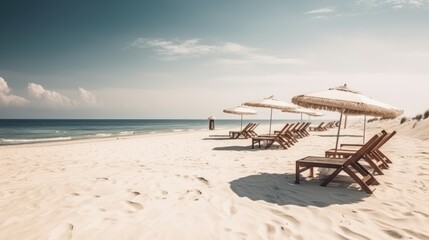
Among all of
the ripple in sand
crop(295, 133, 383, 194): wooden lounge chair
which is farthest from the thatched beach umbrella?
the ripple in sand

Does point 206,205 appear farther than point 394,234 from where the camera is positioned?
Yes

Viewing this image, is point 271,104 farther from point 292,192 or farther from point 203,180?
point 292,192

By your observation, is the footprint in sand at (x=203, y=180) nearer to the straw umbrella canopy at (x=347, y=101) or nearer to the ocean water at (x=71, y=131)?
the straw umbrella canopy at (x=347, y=101)

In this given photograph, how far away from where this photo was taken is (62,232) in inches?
120

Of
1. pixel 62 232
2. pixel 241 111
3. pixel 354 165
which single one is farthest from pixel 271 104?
pixel 62 232

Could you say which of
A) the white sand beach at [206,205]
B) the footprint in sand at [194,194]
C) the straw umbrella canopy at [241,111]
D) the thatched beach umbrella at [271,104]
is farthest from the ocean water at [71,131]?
the footprint in sand at [194,194]

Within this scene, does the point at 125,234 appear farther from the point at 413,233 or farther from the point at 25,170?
the point at 25,170

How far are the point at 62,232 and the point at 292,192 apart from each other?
303cm

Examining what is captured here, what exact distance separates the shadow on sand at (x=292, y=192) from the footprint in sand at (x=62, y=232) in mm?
2207

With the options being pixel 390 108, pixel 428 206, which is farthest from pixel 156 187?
pixel 390 108

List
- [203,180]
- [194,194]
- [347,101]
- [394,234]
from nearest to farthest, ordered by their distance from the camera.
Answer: [394,234] < [194,194] < [347,101] < [203,180]

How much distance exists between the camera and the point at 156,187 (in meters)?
4.68

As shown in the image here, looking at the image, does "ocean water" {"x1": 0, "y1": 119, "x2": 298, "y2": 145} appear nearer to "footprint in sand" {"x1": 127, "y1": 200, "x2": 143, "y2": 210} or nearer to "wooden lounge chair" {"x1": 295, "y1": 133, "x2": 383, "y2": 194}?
"footprint in sand" {"x1": 127, "y1": 200, "x2": 143, "y2": 210}

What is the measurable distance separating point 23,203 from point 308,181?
4280mm
